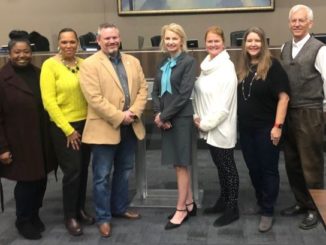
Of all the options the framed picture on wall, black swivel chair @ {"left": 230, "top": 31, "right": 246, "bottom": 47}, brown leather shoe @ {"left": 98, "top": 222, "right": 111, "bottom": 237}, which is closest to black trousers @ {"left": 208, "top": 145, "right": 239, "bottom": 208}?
brown leather shoe @ {"left": 98, "top": 222, "right": 111, "bottom": 237}

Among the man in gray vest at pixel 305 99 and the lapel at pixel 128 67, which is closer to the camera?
the man in gray vest at pixel 305 99

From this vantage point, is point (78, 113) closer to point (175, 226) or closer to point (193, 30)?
point (175, 226)

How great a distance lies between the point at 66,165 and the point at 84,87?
22.0 inches

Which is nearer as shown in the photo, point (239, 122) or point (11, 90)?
point (11, 90)

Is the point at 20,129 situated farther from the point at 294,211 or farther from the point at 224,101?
the point at 294,211

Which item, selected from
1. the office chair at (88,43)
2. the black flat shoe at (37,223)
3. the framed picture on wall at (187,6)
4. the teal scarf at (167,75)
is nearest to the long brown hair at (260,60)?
the teal scarf at (167,75)

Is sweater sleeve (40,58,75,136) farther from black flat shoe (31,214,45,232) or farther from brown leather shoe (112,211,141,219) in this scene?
brown leather shoe (112,211,141,219)

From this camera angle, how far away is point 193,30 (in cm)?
821

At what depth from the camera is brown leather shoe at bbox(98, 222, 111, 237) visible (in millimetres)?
3277

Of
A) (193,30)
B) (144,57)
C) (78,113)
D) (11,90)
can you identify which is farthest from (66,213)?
(193,30)

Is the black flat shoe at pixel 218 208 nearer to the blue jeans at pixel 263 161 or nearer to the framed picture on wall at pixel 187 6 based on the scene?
the blue jeans at pixel 263 161

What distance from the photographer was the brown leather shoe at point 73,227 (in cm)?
330

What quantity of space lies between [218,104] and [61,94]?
104cm

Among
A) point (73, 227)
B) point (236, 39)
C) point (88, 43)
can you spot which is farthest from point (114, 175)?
point (88, 43)
